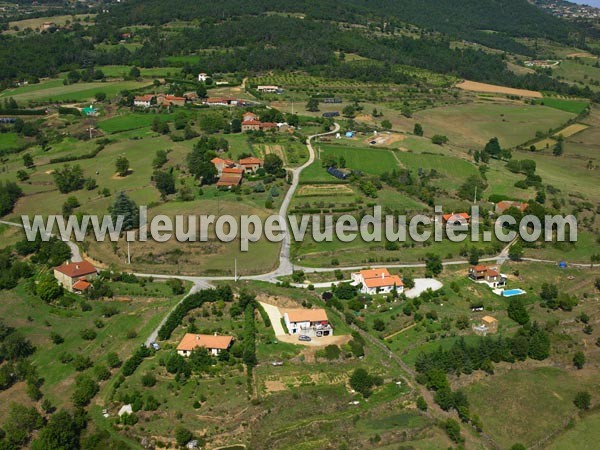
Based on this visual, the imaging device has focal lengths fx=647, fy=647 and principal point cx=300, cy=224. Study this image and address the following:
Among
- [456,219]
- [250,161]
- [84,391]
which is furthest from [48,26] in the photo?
[84,391]

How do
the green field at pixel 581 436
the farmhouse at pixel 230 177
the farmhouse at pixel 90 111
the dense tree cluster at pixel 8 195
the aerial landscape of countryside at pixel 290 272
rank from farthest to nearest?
the farmhouse at pixel 90 111 < the farmhouse at pixel 230 177 < the dense tree cluster at pixel 8 195 < the aerial landscape of countryside at pixel 290 272 < the green field at pixel 581 436

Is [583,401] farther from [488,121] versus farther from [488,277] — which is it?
[488,121]

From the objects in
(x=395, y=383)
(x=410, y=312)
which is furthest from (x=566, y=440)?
(x=410, y=312)

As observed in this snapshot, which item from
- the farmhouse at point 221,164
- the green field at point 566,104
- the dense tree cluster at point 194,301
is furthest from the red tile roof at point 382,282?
the green field at point 566,104

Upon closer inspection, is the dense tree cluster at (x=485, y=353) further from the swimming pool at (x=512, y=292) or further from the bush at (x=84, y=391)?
the bush at (x=84, y=391)

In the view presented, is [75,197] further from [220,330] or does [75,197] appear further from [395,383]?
[395,383]

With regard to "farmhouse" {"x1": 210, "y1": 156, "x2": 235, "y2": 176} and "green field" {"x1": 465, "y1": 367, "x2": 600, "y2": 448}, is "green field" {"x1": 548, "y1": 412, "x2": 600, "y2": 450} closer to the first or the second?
"green field" {"x1": 465, "y1": 367, "x2": 600, "y2": 448}
